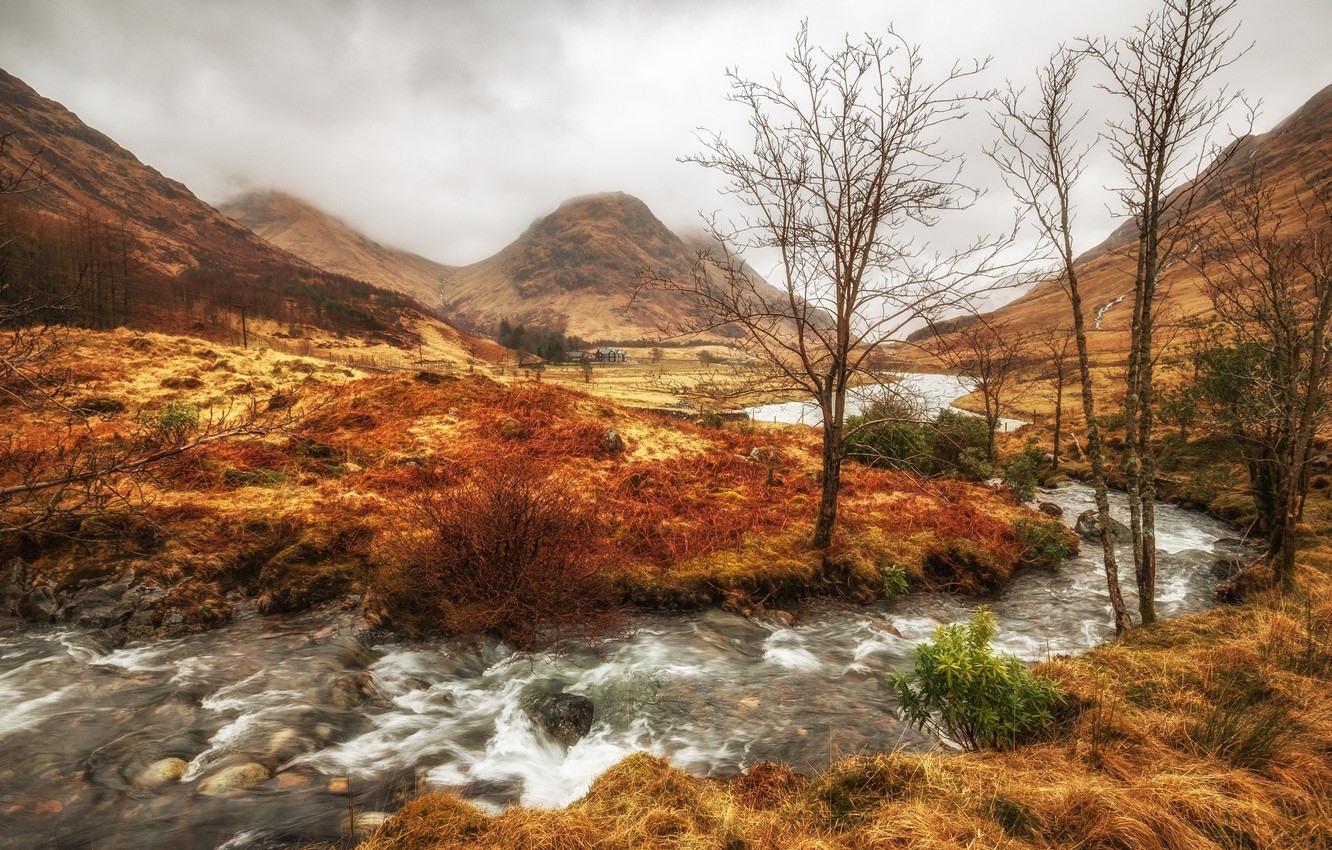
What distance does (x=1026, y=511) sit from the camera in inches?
584

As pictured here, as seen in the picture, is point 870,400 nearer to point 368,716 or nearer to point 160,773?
point 368,716

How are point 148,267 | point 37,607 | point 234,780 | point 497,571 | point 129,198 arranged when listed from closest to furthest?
1. point 234,780
2. point 37,607
3. point 497,571
4. point 148,267
5. point 129,198

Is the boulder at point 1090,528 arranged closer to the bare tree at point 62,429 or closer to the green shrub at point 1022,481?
the green shrub at point 1022,481

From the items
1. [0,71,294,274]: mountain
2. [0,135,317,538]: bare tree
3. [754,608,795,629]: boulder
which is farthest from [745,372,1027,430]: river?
[0,71,294,274]: mountain

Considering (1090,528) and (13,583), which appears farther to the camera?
(1090,528)

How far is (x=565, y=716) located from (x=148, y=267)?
107 meters

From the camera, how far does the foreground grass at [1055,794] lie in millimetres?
3453

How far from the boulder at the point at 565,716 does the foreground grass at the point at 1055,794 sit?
1.67 metres

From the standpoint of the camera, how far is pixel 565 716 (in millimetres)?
6578

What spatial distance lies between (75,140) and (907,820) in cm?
26625

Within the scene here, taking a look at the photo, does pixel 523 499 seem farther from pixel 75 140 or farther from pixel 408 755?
pixel 75 140

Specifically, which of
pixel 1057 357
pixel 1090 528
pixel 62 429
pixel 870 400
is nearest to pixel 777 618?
pixel 870 400

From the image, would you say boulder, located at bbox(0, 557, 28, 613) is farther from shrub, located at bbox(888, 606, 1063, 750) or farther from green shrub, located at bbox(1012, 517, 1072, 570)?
green shrub, located at bbox(1012, 517, 1072, 570)

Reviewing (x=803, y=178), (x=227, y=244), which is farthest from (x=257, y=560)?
(x=227, y=244)
